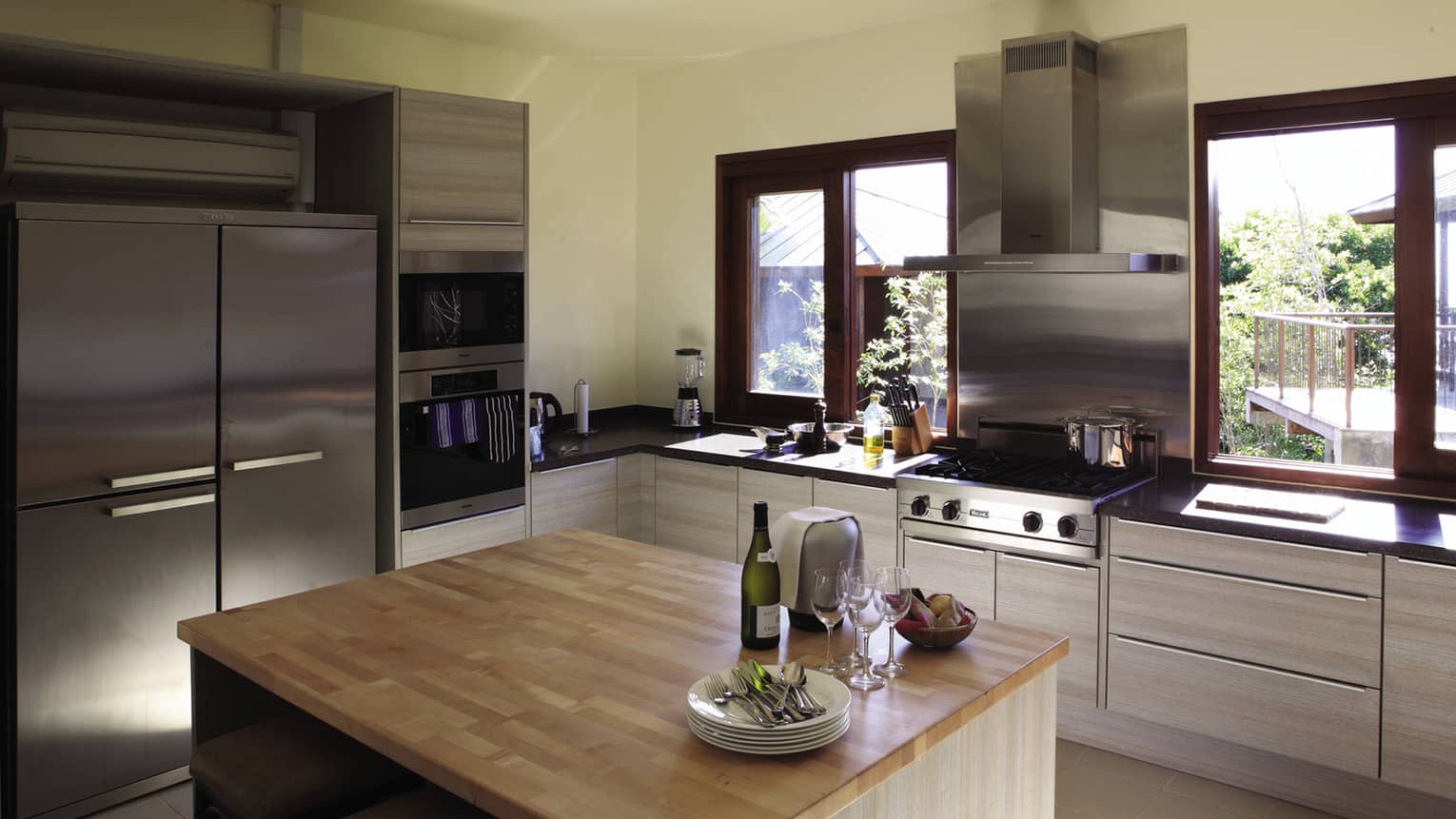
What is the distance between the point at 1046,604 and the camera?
3.52m

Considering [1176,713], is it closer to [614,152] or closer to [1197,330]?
[1197,330]

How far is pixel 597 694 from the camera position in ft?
6.03

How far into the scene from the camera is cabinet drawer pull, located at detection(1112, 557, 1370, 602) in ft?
9.68

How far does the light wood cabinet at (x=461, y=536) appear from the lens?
13.0 ft

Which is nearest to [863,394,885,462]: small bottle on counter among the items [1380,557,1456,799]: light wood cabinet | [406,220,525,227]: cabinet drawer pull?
[406,220,525,227]: cabinet drawer pull

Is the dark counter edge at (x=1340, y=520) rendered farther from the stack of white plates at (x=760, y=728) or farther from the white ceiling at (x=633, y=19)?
the white ceiling at (x=633, y=19)

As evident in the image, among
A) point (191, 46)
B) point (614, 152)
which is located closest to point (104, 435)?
A: point (191, 46)

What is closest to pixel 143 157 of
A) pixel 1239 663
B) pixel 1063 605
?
pixel 1063 605

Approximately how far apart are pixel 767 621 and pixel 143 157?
284cm

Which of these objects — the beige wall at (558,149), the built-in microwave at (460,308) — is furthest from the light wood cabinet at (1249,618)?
the beige wall at (558,149)

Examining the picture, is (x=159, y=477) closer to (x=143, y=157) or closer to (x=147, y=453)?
(x=147, y=453)

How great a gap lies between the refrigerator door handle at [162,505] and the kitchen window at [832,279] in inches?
99.6

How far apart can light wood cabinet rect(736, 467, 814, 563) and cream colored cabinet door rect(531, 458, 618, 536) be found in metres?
0.62

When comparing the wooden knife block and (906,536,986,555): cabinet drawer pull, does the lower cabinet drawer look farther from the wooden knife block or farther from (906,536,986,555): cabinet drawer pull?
the wooden knife block
